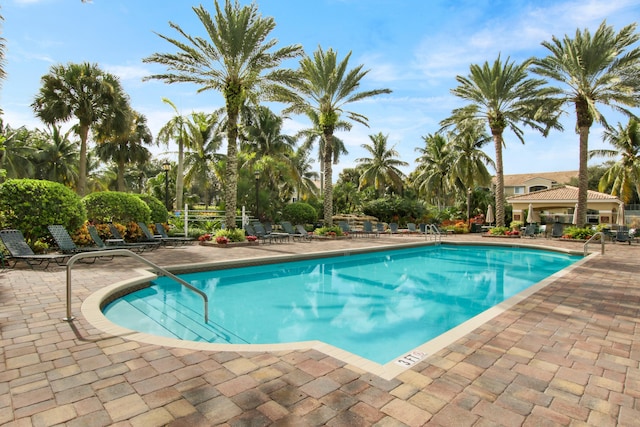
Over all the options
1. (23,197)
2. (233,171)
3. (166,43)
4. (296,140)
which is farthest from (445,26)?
(296,140)

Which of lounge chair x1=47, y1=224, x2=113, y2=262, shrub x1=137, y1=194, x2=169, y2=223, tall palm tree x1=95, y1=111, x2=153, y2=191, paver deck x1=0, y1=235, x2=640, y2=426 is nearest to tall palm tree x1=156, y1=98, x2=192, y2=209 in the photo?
tall palm tree x1=95, y1=111, x2=153, y2=191

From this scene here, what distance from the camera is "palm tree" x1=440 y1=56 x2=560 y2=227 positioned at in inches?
834

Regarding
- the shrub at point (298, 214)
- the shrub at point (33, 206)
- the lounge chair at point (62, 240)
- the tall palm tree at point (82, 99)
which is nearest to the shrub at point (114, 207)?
the shrub at point (33, 206)

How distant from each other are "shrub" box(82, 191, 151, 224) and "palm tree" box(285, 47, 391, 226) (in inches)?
386

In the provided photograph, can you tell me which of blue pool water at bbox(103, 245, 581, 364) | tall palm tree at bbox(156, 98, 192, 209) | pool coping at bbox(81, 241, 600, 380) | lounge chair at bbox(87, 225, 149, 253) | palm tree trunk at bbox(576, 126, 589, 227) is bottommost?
blue pool water at bbox(103, 245, 581, 364)

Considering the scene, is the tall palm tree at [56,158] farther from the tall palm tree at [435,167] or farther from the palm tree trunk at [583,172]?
the palm tree trunk at [583,172]

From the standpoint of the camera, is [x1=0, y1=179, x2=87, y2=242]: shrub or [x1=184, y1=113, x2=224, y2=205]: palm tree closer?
[x1=0, y1=179, x2=87, y2=242]: shrub

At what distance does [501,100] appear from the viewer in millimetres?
22562

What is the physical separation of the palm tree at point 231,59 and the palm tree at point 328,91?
300cm

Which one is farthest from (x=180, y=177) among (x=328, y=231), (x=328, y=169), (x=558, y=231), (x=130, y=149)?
(x=558, y=231)

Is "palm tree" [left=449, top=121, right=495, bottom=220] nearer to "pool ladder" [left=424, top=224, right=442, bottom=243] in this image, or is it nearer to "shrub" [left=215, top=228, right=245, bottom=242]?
"pool ladder" [left=424, top=224, right=442, bottom=243]

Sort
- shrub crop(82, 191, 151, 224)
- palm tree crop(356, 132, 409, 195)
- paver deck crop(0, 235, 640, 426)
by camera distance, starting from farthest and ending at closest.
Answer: palm tree crop(356, 132, 409, 195)
shrub crop(82, 191, 151, 224)
paver deck crop(0, 235, 640, 426)

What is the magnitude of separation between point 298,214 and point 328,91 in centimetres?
864

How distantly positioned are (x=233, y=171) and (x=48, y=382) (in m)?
13.9
